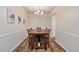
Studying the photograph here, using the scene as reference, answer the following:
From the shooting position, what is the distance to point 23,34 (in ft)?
10.8

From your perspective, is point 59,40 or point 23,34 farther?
point 59,40

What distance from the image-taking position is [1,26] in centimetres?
205

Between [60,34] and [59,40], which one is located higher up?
[60,34]
